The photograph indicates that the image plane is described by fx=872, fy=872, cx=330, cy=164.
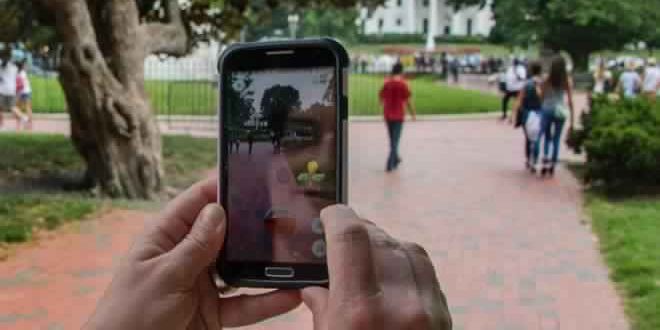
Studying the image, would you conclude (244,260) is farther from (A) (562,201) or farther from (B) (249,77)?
(A) (562,201)

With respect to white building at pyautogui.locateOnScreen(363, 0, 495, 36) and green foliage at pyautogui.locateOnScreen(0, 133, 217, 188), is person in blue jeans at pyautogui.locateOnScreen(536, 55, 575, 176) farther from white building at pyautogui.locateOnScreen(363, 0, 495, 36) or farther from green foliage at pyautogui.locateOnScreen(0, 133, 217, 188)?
white building at pyautogui.locateOnScreen(363, 0, 495, 36)

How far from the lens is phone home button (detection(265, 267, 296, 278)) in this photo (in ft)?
6.07

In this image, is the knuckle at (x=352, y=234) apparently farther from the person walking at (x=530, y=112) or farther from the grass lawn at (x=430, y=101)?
the grass lawn at (x=430, y=101)

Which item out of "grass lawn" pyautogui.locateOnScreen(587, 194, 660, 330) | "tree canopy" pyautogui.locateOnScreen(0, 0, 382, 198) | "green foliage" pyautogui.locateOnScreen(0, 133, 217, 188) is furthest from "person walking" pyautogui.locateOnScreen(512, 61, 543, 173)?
"tree canopy" pyautogui.locateOnScreen(0, 0, 382, 198)

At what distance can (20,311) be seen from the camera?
18.2 ft

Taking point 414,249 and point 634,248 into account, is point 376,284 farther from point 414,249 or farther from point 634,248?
point 634,248

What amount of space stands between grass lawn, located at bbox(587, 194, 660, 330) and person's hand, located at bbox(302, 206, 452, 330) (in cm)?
425

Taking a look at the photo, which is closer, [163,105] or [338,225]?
[338,225]

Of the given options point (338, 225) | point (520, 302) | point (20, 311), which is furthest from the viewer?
point (520, 302)

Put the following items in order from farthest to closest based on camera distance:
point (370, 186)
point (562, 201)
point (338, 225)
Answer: point (370, 186), point (562, 201), point (338, 225)

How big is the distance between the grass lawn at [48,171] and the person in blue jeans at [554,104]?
500 centimetres

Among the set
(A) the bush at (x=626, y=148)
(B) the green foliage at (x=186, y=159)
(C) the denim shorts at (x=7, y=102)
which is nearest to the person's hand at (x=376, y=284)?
(A) the bush at (x=626, y=148)

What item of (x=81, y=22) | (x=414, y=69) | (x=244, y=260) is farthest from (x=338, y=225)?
(x=414, y=69)

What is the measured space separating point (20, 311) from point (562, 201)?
22.3 feet
